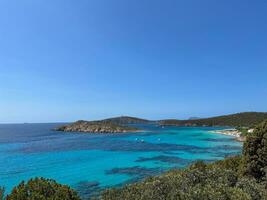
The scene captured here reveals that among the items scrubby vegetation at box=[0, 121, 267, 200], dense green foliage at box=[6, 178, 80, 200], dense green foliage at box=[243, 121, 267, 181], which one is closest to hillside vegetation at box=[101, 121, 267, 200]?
scrubby vegetation at box=[0, 121, 267, 200]

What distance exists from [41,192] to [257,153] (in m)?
18.7

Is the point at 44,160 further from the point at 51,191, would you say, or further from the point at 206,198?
the point at 206,198

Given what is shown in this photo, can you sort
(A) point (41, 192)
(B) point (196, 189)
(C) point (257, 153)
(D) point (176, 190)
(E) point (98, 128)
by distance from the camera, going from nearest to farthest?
(B) point (196, 189) → (D) point (176, 190) → (A) point (41, 192) → (C) point (257, 153) → (E) point (98, 128)

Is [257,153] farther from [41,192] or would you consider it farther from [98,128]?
[98,128]

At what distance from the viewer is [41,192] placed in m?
14.3

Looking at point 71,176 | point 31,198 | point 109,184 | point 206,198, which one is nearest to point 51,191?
point 31,198

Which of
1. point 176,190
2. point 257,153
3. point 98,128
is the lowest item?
point 176,190

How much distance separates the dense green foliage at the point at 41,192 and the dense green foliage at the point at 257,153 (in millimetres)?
16518

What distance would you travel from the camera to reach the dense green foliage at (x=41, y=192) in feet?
46.0

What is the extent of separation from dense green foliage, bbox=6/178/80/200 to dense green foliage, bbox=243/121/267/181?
16.5 metres

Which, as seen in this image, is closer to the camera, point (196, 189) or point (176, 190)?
point (196, 189)

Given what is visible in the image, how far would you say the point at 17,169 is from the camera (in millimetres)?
49375

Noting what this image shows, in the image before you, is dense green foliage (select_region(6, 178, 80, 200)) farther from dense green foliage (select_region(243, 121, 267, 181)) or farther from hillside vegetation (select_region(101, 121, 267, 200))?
dense green foliage (select_region(243, 121, 267, 181))

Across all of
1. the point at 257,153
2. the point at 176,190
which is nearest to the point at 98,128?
the point at 257,153
